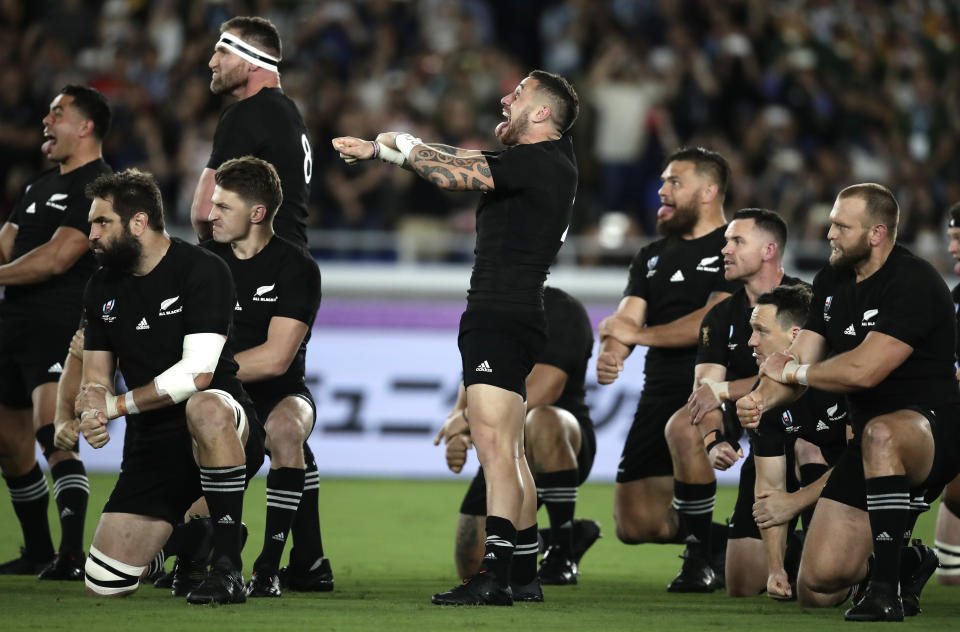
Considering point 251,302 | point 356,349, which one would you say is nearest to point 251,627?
point 251,302

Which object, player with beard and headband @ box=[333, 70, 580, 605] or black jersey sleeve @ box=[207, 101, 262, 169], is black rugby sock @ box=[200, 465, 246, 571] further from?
black jersey sleeve @ box=[207, 101, 262, 169]

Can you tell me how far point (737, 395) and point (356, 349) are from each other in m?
6.60

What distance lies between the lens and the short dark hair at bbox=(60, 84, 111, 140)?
28.5 ft

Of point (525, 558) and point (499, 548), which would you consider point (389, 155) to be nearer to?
point (499, 548)

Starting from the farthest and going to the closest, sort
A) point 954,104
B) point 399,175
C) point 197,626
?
point 954,104 → point 399,175 → point 197,626

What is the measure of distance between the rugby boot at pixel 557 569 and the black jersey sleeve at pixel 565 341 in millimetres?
1094

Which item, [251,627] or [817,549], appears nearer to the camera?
[251,627]

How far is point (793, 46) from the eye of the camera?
18031mm

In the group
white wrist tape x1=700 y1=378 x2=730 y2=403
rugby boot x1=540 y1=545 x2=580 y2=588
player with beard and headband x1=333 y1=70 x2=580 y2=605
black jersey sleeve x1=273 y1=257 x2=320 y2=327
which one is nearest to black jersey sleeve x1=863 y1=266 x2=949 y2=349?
white wrist tape x1=700 y1=378 x2=730 y2=403

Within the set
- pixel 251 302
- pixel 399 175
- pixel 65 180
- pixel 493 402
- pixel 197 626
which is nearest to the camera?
pixel 197 626

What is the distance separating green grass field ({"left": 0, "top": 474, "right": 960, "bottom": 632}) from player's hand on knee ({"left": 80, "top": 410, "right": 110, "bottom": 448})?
0.75 meters

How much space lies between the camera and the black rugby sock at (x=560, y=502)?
8.59 m

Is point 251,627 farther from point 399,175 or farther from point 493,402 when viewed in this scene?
point 399,175

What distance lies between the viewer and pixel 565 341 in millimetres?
8789
